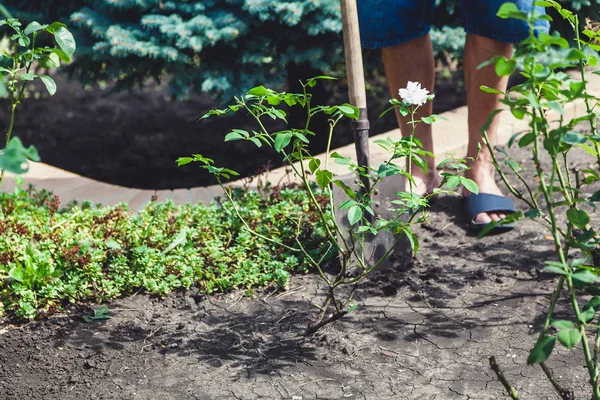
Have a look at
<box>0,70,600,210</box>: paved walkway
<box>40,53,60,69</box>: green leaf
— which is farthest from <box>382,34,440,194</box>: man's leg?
<box>40,53,60,69</box>: green leaf

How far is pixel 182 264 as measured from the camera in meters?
2.73

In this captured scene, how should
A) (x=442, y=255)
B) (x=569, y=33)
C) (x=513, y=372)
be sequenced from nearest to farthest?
(x=513, y=372), (x=442, y=255), (x=569, y=33)

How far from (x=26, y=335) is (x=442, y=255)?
1.57 meters

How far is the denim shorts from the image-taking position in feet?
9.50

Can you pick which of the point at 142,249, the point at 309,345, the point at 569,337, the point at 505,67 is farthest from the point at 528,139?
the point at 142,249

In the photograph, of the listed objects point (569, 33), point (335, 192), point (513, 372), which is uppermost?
point (569, 33)

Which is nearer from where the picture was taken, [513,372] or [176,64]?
[513,372]

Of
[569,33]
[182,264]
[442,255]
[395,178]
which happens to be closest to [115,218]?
[182,264]

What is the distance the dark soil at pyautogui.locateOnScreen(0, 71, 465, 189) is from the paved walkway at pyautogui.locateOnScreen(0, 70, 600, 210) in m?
0.59

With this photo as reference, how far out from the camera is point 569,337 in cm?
135

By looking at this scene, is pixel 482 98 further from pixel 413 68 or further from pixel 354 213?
pixel 354 213

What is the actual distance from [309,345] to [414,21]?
1454 mm

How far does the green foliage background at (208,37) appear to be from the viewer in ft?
12.1

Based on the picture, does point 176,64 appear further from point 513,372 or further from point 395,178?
point 513,372
